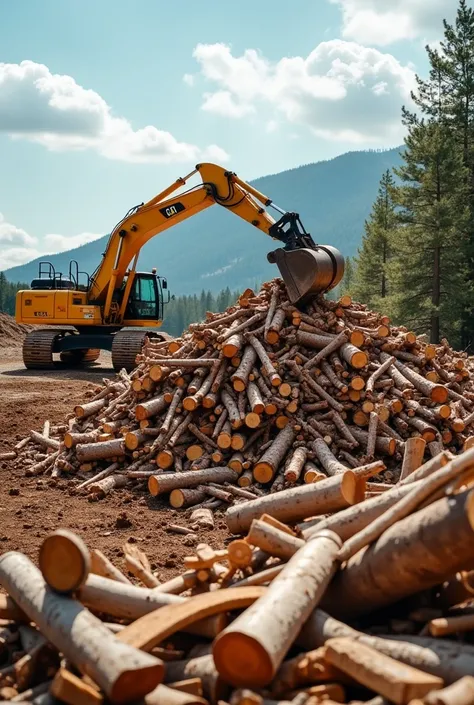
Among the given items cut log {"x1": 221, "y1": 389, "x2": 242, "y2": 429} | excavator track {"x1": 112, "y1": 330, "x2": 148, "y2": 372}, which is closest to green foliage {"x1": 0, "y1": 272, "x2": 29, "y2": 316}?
excavator track {"x1": 112, "y1": 330, "x2": 148, "y2": 372}

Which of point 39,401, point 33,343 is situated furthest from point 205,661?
point 33,343

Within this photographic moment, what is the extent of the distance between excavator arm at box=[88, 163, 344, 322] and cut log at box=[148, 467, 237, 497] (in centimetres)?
350

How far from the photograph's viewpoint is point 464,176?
3145 cm

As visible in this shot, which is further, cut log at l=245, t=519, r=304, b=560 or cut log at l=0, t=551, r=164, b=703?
cut log at l=245, t=519, r=304, b=560

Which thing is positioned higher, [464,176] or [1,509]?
[464,176]

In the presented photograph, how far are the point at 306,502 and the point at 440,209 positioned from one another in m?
27.4

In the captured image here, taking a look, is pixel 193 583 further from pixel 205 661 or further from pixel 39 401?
pixel 39 401

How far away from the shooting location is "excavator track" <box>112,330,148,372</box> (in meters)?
20.5

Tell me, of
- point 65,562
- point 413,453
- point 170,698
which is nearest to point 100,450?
point 413,453

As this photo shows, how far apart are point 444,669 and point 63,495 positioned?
7.05m

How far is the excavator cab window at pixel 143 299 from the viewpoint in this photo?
23.0 metres

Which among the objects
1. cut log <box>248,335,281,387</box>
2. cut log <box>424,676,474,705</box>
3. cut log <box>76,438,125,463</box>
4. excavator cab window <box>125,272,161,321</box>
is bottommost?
cut log <box>76,438,125,463</box>

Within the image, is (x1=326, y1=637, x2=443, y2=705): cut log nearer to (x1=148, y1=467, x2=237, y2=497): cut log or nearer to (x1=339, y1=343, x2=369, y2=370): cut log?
(x1=148, y1=467, x2=237, y2=497): cut log

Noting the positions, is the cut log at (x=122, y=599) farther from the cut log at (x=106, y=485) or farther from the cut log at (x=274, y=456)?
the cut log at (x=106, y=485)
